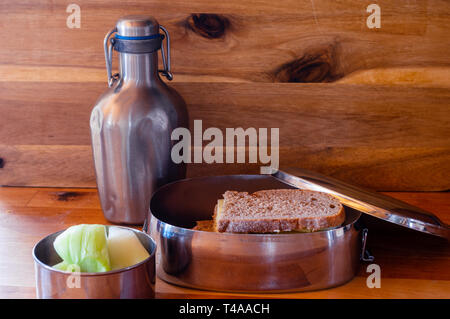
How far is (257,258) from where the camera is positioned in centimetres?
85

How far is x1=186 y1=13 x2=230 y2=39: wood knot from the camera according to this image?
1.18 meters

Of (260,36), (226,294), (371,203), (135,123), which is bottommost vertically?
(226,294)

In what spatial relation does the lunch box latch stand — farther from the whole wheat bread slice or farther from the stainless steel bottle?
the stainless steel bottle

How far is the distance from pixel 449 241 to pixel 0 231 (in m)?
0.83

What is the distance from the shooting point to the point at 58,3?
119 centimetres

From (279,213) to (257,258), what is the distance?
12 centimetres

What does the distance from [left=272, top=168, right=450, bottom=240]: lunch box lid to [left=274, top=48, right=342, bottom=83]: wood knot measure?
0.73 ft

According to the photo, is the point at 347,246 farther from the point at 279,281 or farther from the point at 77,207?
the point at 77,207

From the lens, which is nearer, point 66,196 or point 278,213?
point 278,213

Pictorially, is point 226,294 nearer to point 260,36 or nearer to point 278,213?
point 278,213

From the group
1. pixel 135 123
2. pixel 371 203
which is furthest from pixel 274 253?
pixel 135 123

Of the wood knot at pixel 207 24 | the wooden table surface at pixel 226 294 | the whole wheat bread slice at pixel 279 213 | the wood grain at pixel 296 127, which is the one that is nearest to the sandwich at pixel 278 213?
the whole wheat bread slice at pixel 279 213

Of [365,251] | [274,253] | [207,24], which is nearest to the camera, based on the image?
[274,253]

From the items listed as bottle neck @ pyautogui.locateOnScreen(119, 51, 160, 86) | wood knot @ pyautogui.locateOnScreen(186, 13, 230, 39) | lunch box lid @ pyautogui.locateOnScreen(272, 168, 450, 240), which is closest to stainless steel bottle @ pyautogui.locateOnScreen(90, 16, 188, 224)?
bottle neck @ pyautogui.locateOnScreen(119, 51, 160, 86)
